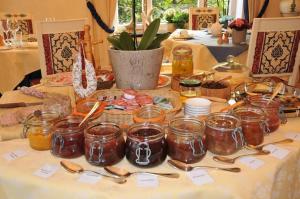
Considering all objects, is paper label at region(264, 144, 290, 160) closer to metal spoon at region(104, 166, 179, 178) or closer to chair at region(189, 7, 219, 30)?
metal spoon at region(104, 166, 179, 178)

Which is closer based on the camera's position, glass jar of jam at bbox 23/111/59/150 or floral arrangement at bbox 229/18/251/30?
glass jar of jam at bbox 23/111/59/150

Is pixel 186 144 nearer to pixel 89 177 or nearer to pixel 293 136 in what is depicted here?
pixel 89 177

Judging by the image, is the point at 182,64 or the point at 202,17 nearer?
the point at 182,64

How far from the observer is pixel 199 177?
73 centimetres

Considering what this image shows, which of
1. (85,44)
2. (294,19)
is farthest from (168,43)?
(85,44)

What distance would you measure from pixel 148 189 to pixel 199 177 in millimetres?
127

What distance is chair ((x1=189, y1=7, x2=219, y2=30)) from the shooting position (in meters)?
3.84

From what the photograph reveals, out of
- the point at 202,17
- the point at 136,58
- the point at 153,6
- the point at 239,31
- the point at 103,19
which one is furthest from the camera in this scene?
the point at 153,6

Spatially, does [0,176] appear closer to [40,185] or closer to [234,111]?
[40,185]

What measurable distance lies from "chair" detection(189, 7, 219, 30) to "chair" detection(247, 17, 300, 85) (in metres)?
1.58

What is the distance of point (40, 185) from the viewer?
0.73 meters

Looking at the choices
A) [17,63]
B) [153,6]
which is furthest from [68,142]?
[153,6]

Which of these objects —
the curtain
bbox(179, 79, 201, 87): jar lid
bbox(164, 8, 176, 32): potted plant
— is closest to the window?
bbox(164, 8, 176, 32): potted plant

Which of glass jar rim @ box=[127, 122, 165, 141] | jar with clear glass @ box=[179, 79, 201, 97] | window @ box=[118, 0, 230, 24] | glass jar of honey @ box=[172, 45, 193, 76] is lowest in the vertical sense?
glass jar rim @ box=[127, 122, 165, 141]
